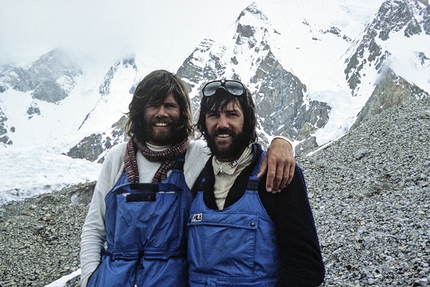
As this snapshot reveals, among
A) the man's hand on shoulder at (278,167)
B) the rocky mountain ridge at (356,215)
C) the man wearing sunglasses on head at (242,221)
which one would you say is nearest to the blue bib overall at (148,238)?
the man wearing sunglasses on head at (242,221)

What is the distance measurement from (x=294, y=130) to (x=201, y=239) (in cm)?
18253

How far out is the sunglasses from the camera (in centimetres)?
320

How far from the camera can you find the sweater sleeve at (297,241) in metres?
2.71

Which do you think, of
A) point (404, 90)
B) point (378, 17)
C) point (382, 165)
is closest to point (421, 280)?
point (382, 165)

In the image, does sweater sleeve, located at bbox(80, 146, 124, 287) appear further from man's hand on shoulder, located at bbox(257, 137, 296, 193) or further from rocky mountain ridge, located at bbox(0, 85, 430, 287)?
rocky mountain ridge, located at bbox(0, 85, 430, 287)

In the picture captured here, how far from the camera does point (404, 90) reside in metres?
127

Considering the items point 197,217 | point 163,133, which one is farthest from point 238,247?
point 163,133

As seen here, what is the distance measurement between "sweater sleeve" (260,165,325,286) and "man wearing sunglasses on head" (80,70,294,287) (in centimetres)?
16

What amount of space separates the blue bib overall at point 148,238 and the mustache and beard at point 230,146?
50 centimetres

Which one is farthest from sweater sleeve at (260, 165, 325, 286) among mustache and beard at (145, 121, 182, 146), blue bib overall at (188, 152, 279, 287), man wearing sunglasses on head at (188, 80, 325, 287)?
mustache and beard at (145, 121, 182, 146)

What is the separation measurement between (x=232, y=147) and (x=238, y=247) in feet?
2.84

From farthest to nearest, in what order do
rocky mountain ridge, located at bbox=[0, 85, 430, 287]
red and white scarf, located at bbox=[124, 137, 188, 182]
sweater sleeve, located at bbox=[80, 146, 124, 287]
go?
rocky mountain ridge, located at bbox=[0, 85, 430, 287]
sweater sleeve, located at bbox=[80, 146, 124, 287]
red and white scarf, located at bbox=[124, 137, 188, 182]

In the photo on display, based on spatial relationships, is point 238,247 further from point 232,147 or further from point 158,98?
point 158,98

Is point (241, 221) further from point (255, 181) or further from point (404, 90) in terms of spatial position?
point (404, 90)
